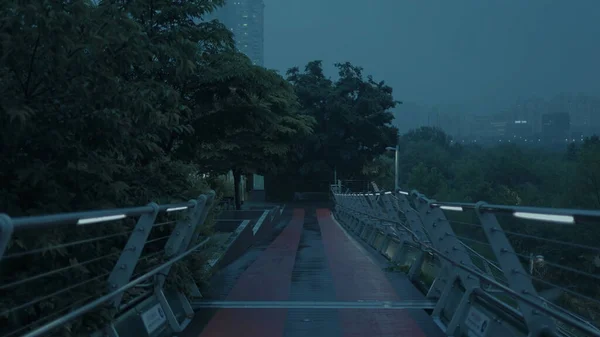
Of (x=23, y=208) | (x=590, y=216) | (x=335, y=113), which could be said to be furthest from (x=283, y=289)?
(x=335, y=113)

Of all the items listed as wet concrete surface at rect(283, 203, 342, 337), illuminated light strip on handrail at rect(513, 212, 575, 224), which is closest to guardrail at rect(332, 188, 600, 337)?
illuminated light strip on handrail at rect(513, 212, 575, 224)

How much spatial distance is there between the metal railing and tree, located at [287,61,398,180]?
44895mm

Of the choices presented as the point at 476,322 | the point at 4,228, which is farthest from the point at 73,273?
the point at 476,322

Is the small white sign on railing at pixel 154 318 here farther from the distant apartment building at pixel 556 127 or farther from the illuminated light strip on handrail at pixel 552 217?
the distant apartment building at pixel 556 127

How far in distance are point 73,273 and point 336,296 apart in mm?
4199

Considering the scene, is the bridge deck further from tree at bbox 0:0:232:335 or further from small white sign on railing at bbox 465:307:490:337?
tree at bbox 0:0:232:335

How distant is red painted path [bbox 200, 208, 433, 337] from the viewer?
6434 millimetres

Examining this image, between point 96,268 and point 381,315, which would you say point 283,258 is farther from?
→ point 96,268

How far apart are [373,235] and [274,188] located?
41501mm

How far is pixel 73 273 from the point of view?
466 centimetres

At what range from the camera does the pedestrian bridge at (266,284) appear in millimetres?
4098

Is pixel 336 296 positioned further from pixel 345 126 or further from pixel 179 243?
pixel 345 126

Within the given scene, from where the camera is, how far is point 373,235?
15.8 meters

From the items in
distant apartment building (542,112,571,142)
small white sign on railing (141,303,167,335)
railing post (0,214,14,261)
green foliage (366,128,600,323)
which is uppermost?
distant apartment building (542,112,571,142)
